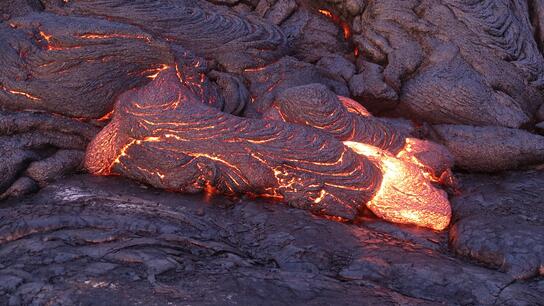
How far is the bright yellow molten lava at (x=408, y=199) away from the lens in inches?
146

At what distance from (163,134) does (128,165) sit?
0.40 metres

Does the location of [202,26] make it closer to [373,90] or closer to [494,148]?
[373,90]

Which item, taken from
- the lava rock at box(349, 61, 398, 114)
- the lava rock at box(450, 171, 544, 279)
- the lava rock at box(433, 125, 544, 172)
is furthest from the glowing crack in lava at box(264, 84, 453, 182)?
the lava rock at box(349, 61, 398, 114)

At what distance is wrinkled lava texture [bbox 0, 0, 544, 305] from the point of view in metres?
2.78

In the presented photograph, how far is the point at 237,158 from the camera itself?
3.83m

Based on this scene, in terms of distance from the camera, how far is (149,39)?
433 cm

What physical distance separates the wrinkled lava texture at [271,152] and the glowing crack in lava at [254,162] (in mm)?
16

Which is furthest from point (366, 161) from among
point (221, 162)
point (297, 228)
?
point (221, 162)

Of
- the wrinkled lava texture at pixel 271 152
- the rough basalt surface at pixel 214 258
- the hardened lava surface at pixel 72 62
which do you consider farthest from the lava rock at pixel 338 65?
the rough basalt surface at pixel 214 258

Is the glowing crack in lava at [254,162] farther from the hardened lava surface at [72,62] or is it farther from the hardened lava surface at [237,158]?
the hardened lava surface at [72,62]

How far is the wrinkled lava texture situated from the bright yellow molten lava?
15 millimetres

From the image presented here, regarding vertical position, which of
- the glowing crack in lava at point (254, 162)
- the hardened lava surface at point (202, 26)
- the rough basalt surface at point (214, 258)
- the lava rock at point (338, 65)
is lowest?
the rough basalt surface at point (214, 258)

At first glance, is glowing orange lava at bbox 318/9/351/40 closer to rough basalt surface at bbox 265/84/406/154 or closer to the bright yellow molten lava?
rough basalt surface at bbox 265/84/406/154

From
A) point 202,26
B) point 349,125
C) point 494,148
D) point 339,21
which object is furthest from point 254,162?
point 339,21
